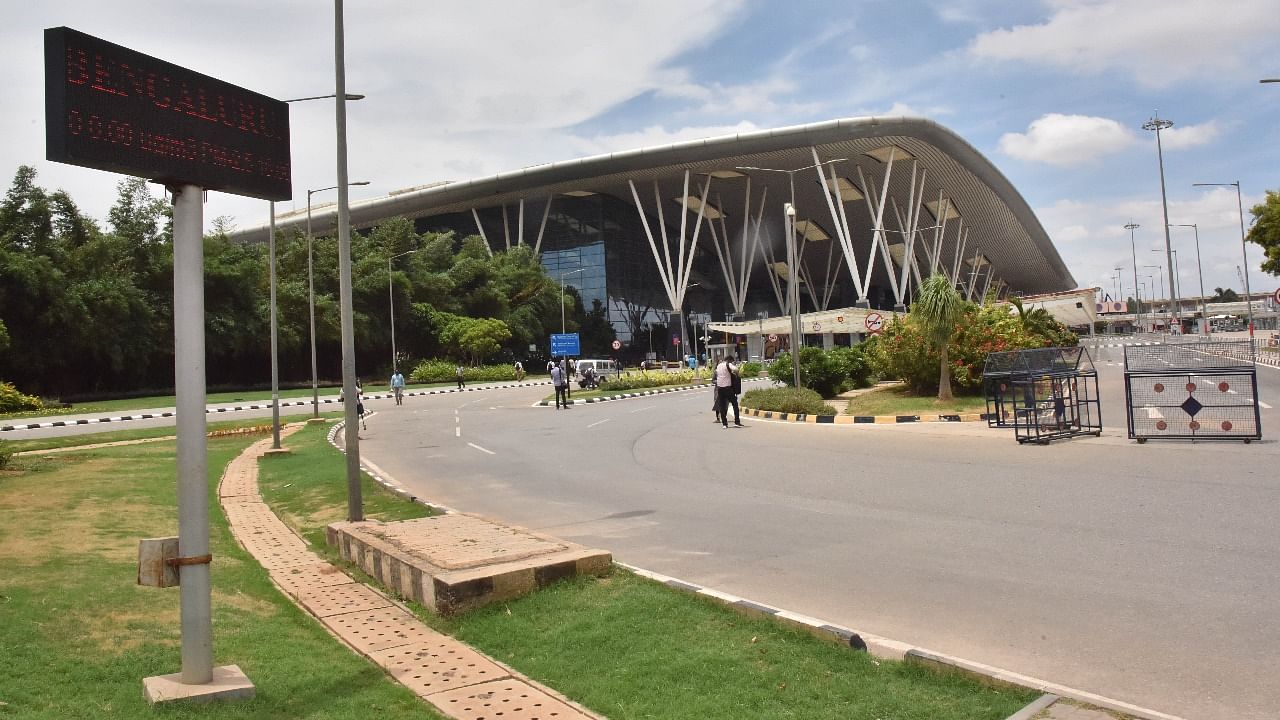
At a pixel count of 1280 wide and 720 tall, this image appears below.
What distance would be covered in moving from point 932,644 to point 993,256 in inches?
4077

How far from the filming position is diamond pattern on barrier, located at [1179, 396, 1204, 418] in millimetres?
13977

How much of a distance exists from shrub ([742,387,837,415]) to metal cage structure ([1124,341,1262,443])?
27.8 ft

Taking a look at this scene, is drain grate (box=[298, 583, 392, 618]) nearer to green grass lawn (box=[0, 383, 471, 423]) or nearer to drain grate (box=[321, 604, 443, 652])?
drain grate (box=[321, 604, 443, 652])

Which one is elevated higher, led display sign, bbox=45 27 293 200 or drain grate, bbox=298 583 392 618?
led display sign, bbox=45 27 293 200

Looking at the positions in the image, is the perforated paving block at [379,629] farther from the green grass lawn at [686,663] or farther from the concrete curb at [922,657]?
the concrete curb at [922,657]

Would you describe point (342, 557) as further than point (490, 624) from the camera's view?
Yes

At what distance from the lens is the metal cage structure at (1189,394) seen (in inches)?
536

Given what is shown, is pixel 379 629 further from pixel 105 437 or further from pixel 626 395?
pixel 626 395

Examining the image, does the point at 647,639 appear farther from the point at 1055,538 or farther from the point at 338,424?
the point at 338,424

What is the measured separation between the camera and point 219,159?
17.0 feet

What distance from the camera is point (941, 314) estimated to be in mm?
22344

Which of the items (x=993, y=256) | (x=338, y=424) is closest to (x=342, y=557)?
(x=338, y=424)

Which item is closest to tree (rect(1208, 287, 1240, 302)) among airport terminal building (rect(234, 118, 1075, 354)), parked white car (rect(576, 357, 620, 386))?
airport terminal building (rect(234, 118, 1075, 354))

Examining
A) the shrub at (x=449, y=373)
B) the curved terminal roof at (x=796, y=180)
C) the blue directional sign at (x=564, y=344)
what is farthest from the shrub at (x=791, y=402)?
the shrub at (x=449, y=373)
